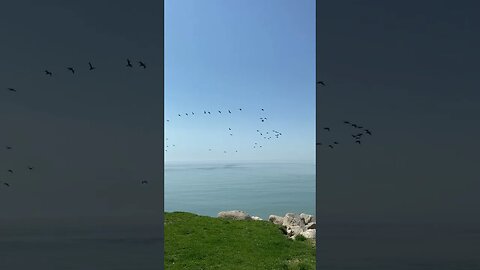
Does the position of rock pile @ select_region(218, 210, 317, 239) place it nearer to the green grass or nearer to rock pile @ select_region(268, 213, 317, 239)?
rock pile @ select_region(268, 213, 317, 239)

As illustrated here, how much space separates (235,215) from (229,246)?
61.8 inches

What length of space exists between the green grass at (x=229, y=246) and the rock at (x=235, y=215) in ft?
1.04

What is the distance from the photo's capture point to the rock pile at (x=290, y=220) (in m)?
7.35

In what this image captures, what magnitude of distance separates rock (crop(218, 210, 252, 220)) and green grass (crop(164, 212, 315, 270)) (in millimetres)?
317

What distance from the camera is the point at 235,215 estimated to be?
25.8 feet

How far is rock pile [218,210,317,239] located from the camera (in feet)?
24.1
